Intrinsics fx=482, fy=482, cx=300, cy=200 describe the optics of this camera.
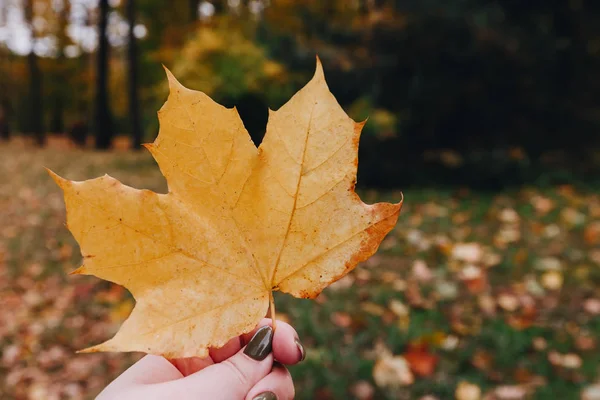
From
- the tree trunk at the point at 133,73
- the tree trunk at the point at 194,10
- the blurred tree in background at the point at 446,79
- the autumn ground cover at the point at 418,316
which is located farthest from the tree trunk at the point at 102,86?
the autumn ground cover at the point at 418,316

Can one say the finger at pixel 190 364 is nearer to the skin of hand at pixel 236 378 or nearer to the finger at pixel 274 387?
the skin of hand at pixel 236 378

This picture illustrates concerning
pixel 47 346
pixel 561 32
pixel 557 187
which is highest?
pixel 561 32

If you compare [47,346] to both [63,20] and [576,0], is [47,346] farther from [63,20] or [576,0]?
[63,20]

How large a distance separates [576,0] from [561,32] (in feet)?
1.64

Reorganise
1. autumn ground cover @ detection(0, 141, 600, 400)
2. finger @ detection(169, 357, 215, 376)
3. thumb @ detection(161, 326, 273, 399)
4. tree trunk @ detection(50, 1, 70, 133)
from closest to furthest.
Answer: thumb @ detection(161, 326, 273, 399), finger @ detection(169, 357, 215, 376), autumn ground cover @ detection(0, 141, 600, 400), tree trunk @ detection(50, 1, 70, 133)

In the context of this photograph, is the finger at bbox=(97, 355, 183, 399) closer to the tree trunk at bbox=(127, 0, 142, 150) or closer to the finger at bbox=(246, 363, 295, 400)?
the finger at bbox=(246, 363, 295, 400)

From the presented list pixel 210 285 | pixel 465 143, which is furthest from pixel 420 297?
pixel 465 143

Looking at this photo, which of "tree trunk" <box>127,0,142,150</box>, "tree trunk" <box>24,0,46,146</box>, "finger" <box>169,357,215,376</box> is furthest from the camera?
"tree trunk" <box>24,0,46,146</box>

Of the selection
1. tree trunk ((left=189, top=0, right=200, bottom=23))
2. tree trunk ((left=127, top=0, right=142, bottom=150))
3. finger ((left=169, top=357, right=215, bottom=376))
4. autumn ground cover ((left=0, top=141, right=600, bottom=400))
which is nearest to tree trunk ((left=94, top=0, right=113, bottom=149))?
tree trunk ((left=127, top=0, right=142, bottom=150))

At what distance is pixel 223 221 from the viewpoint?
0.78 meters

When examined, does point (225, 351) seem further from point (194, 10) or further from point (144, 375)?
point (194, 10)

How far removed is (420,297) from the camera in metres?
3.25

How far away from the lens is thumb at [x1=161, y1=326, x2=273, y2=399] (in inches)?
35.4

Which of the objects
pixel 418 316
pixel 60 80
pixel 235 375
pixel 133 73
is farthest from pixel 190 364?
pixel 60 80
